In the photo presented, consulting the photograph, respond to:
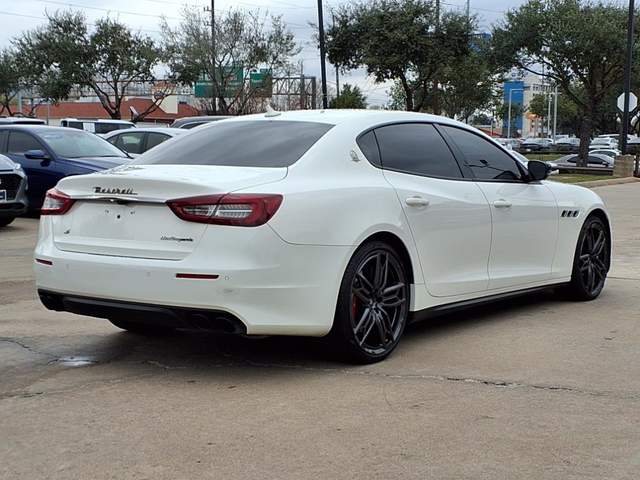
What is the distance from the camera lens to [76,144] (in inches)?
560

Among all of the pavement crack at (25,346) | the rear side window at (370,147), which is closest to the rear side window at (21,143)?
the pavement crack at (25,346)

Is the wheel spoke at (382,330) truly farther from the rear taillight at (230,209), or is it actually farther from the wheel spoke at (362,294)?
the rear taillight at (230,209)

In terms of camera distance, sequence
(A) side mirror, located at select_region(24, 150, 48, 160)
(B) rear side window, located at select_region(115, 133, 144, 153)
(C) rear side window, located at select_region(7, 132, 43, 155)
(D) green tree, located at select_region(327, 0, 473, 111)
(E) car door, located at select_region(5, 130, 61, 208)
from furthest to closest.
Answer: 1. (D) green tree, located at select_region(327, 0, 473, 111)
2. (B) rear side window, located at select_region(115, 133, 144, 153)
3. (C) rear side window, located at select_region(7, 132, 43, 155)
4. (E) car door, located at select_region(5, 130, 61, 208)
5. (A) side mirror, located at select_region(24, 150, 48, 160)

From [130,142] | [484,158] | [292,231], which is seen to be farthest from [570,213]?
[130,142]

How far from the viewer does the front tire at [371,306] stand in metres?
4.84

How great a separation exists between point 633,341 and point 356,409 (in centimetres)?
241

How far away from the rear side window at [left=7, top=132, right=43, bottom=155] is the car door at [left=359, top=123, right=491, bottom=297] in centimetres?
971

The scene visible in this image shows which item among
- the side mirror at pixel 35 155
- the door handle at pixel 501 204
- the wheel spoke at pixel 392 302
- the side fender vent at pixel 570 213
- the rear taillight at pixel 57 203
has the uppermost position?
the rear taillight at pixel 57 203

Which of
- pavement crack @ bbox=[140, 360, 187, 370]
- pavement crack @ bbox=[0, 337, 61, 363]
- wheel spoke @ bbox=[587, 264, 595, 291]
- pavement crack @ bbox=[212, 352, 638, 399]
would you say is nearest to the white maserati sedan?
pavement crack @ bbox=[212, 352, 638, 399]

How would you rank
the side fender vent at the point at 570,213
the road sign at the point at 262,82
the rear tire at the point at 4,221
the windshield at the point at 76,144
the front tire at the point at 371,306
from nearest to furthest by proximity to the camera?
the front tire at the point at 371,306
the side fender vent at the point at 570,213
the rear tire at the point at 4,221
the windshield at the point at 76,144
the road sign at the point at 262,82

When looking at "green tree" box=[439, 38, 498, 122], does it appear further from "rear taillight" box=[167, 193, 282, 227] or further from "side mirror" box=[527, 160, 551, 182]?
"rear taillight" box=[167, 193, 282, 227]

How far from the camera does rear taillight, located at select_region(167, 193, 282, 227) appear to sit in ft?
14.6

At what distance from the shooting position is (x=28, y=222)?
44.2 feet

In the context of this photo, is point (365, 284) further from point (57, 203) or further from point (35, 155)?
point (35, 155)
